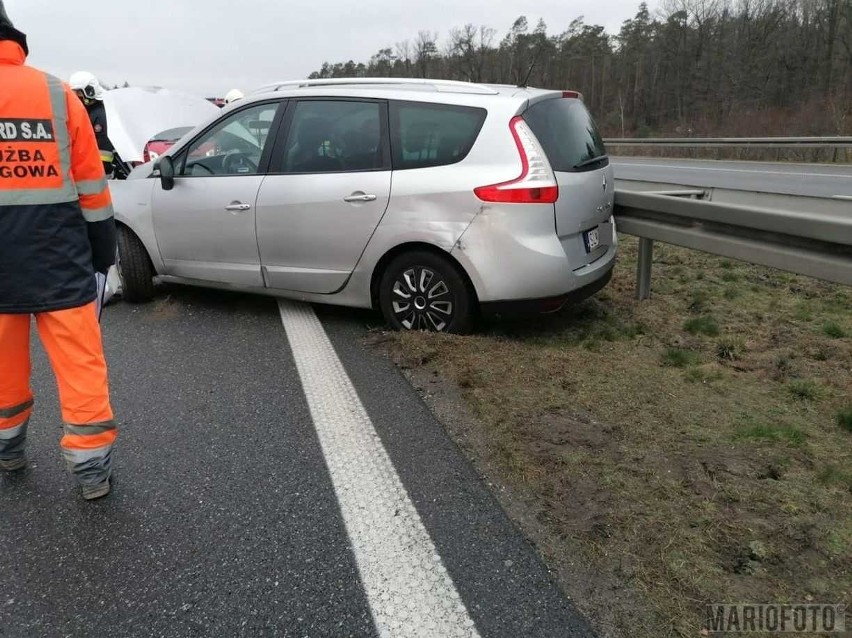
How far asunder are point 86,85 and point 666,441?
733 cm

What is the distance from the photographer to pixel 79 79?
7.29 m

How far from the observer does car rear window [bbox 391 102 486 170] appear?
4.15 meters

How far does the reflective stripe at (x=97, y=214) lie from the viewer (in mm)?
2613

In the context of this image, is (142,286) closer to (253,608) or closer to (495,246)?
(495,246)

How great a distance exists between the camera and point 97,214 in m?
2.63

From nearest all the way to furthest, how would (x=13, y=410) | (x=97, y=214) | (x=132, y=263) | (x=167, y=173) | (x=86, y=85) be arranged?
(x=97, y=214)
(x=13, y=410)
(x=167, y=173)
(x=132, y=263)
(x=86, y=85)

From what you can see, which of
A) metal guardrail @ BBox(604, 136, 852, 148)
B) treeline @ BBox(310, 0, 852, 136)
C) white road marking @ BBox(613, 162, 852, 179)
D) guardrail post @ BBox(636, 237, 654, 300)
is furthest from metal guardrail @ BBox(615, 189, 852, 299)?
treeline @ BBox(310, 0, 852, 136)

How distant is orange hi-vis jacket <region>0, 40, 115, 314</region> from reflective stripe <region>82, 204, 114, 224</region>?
0.01 metres

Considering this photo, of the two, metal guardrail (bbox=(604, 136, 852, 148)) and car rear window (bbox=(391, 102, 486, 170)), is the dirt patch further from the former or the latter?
metal guardrail (bbox=(604, 136, 852, 148))

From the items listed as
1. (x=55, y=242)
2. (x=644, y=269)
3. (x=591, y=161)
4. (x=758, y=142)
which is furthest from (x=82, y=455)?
(x=758, y=142)

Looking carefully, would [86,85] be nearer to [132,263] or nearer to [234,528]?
[132,263]

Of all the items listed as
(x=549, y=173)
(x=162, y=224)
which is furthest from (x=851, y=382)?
(x=162, y=224)

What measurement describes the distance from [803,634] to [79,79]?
8.22 metres

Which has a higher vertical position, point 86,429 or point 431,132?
point 431,132
